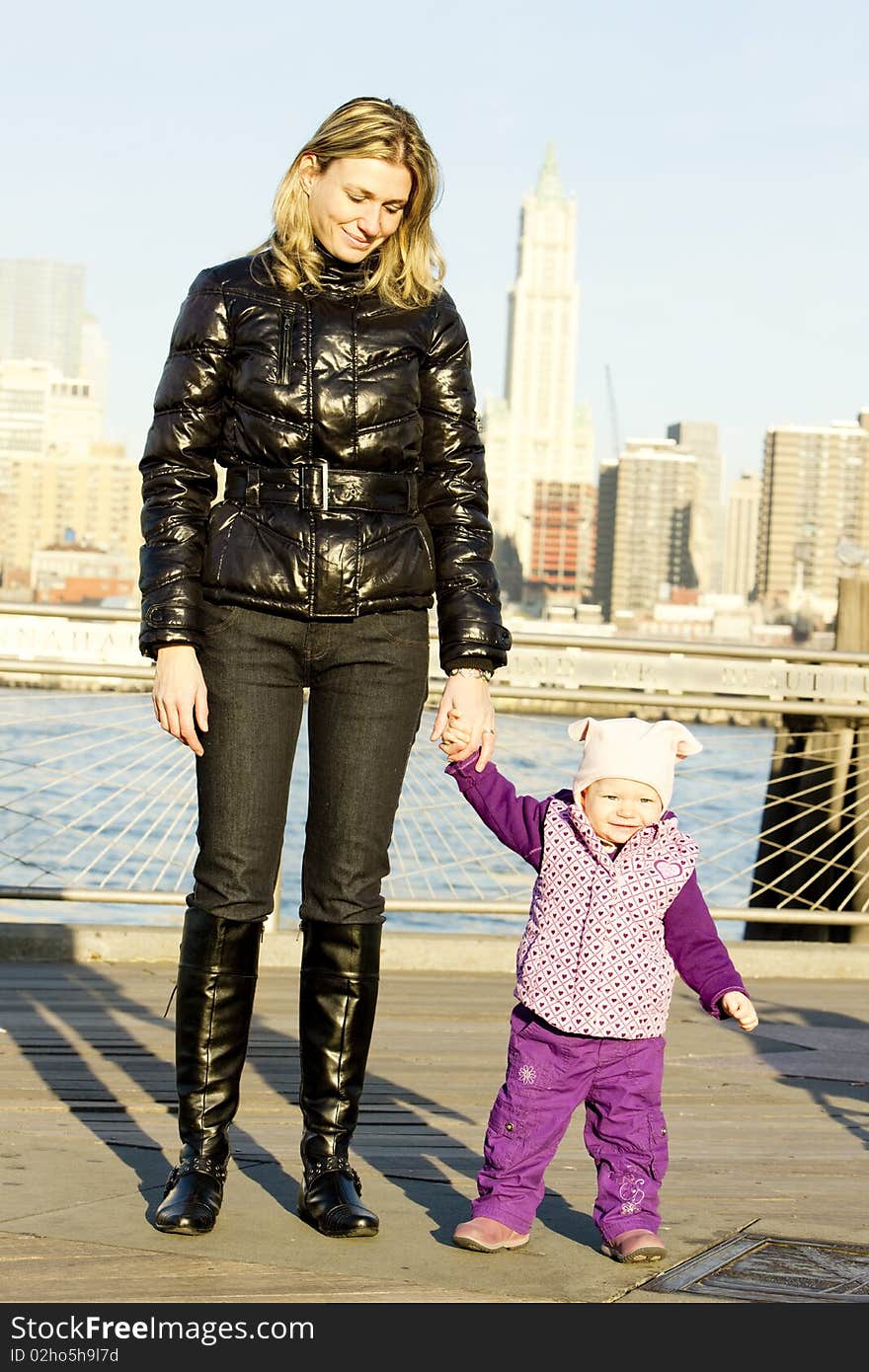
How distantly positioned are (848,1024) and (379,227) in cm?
319

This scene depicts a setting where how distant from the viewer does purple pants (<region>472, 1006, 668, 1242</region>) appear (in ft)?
9.89

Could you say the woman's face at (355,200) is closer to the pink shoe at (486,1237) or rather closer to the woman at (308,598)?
the woman at (308,598)

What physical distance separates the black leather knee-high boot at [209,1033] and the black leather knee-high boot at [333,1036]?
11 cm

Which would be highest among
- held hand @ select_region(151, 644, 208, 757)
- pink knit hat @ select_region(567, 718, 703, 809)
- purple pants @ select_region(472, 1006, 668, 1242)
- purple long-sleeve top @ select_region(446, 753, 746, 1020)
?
held hand @ select_region(151, 644, 208, 757)

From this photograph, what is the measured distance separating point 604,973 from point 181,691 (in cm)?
79

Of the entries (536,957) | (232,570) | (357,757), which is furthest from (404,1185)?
(232,570)

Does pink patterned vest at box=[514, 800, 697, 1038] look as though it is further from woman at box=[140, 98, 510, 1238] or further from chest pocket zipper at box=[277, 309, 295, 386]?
chest pocket zipper at box=[277, 309, 295, 386]

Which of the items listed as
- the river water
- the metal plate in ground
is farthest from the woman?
the river water

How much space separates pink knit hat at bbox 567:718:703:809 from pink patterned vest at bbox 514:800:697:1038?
79 millimetres

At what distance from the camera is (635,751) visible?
3115 mm

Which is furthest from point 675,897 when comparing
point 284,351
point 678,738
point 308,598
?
point 284,351

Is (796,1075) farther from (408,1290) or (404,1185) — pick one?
(408,1290)

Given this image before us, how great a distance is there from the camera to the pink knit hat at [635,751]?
3.11 m

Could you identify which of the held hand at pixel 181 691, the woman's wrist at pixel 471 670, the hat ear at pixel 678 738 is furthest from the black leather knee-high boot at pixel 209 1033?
the hat ear at pixel 678 738
